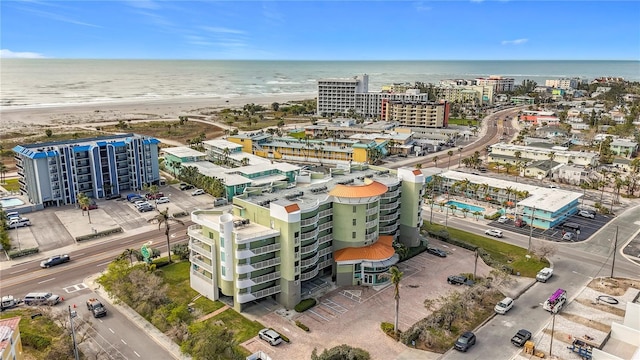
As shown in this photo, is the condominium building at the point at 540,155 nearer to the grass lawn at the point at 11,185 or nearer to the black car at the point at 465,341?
the black car at the point at 465,341

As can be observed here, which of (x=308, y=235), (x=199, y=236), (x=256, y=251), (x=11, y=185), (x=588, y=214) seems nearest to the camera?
(x=256, y=251)

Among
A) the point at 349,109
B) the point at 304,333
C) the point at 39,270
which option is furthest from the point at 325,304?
the point at 349,109

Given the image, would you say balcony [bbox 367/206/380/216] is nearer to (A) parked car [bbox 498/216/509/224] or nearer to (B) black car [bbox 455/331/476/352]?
(B) black car [bbox 455/331/476/352]

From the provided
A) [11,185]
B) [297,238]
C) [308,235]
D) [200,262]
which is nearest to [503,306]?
[308,235]

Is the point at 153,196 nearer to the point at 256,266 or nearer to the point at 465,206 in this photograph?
the point at 256,266

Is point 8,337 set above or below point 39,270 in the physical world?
above

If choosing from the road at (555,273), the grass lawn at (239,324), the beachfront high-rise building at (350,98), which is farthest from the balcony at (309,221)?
the beachfront high-rise building at (350,98)

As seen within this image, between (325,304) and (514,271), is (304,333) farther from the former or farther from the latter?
(514,271)

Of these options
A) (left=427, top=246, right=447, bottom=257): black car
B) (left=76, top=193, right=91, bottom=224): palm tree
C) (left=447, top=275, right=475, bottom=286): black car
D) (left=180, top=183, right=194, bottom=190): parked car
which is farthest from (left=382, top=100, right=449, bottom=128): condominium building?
(left=76, top=193, right=91, bottom=224): palm tree
